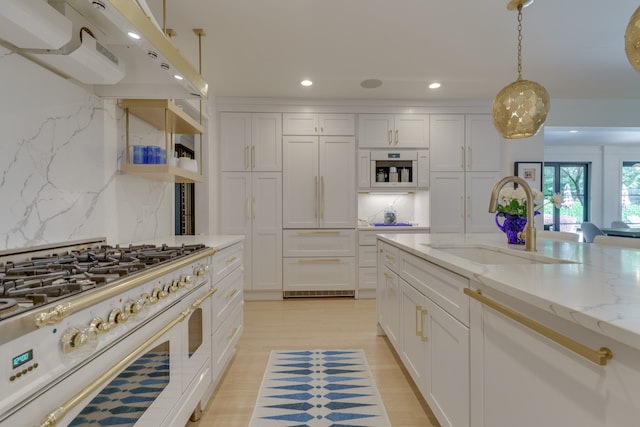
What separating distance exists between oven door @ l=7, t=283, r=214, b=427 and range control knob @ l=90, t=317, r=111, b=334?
75mm

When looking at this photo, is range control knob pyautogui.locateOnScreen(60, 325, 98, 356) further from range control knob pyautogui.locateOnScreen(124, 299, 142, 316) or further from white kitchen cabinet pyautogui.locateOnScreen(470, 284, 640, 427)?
white kitchen cabinet pyautogui.locateOnScreen(470, 284, 640, 427)

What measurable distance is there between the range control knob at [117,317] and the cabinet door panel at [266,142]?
340 cm

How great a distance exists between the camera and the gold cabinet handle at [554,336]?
2.15 feet

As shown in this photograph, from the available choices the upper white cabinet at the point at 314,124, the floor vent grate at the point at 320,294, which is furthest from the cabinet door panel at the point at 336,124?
the floor vent grate at the point at 320,294

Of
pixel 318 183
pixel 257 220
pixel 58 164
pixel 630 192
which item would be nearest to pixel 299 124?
pixel 318 183

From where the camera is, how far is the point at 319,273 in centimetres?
430

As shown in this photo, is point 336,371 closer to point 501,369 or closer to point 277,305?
point 501,369

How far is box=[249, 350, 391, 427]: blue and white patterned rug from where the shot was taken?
1797 mm

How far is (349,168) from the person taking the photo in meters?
4.31

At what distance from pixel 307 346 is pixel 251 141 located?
2.60 meters

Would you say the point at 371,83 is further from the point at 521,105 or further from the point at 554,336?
the point at 554,336

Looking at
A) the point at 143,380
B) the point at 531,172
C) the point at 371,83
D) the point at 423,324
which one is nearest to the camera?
the point at 143,380

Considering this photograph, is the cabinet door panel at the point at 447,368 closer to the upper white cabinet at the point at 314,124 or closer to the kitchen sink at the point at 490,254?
the kitchen sink at the point at 490,254

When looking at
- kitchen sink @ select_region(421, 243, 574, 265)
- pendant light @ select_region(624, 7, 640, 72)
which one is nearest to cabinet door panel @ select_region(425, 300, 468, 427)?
kitchen sink @ select_region(421, 243, 574, 265)
